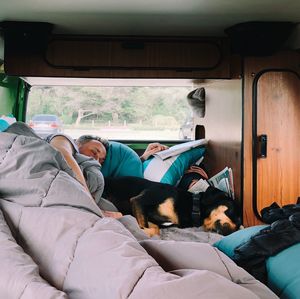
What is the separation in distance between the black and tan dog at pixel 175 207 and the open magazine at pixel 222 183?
10cm

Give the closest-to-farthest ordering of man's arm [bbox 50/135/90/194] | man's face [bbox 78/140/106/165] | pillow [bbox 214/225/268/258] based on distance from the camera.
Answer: pillow [bbox 214/225/268/258] < man's arm [bbox 50/135/90/194] < man's face [bbox 78/140/106/165]

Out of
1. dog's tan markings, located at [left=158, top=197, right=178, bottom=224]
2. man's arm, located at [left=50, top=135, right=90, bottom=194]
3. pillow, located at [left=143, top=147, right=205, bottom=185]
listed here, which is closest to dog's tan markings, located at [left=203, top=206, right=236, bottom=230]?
dog's tan markings, located at [left=158, top=197, right=178, bottom=224]

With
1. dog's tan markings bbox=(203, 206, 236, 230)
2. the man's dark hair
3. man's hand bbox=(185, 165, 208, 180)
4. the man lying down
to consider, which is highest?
the man's dark hair

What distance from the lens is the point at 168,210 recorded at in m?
2.17

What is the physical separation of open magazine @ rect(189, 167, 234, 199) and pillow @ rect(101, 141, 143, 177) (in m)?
0.40

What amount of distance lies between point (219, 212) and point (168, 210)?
26 cm

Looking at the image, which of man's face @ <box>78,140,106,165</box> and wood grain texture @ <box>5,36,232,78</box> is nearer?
wood grain texture @ <box>5,36,232,78</box>

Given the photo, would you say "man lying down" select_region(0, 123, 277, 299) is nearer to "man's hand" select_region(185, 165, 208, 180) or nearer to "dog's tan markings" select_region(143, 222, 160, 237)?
"dog's tan markings" select_region(143, 222, 160, 237)

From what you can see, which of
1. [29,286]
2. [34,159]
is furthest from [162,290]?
[34,159]

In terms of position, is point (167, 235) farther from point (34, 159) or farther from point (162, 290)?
point (162, 290)

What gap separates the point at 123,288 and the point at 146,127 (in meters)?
2.46

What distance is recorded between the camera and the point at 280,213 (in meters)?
1.42

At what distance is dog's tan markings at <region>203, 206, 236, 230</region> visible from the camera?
2.10 meters

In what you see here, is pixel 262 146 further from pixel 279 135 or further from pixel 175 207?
pixel 175 207
